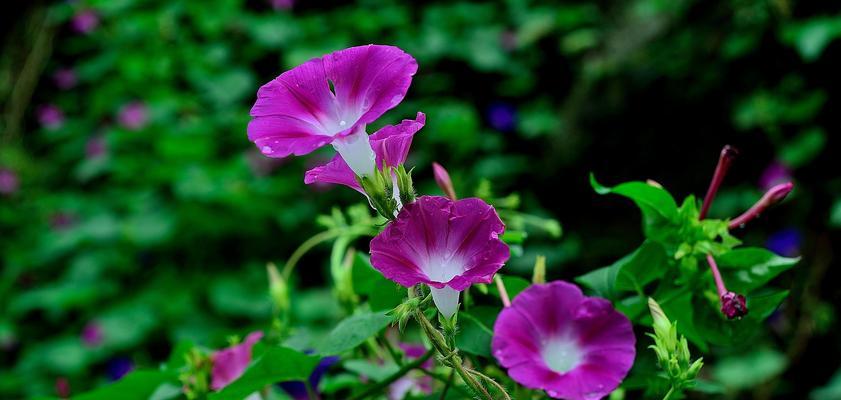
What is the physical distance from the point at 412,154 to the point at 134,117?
3.22 ft

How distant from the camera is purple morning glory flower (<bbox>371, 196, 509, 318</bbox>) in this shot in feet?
1.43

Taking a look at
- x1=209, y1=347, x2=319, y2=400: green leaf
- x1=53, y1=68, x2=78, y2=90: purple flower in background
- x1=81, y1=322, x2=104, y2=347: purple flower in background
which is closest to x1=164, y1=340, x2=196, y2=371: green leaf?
x1=209, y1=347, x2=319, y2=400: green leaf

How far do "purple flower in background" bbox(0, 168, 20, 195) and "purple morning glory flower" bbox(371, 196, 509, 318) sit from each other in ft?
9.74

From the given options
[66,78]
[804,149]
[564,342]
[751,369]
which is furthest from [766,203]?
[66,78]

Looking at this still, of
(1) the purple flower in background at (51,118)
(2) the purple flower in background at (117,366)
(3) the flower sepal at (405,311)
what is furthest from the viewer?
(1) the purple flower in background at (51,118)

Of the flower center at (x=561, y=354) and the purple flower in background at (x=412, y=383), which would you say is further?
the purple flower in background at (x=412, y=383)

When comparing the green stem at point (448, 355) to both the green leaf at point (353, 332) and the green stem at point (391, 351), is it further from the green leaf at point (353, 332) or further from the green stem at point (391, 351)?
the green stem at point (391, 351)

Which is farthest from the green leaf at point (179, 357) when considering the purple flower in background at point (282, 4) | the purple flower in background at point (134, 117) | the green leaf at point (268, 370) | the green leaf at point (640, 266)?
the purple flower in background at point (282, 4)

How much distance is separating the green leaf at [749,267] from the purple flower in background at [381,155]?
25 cm

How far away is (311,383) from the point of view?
69 cm

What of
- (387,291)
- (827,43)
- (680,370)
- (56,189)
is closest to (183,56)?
(56,189)

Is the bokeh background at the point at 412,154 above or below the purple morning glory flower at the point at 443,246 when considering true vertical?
below

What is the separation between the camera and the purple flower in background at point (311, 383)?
68cm

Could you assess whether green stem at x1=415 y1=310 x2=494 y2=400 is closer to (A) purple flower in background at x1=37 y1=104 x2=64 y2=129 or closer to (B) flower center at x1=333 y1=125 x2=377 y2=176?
(B) flower center at x1=333 y1=125 x2=377 y2=176
